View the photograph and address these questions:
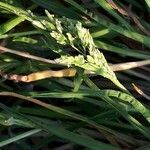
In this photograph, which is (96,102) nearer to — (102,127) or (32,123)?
(102,127)

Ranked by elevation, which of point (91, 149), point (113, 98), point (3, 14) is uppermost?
point (3, 14)

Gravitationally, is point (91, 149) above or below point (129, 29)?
below

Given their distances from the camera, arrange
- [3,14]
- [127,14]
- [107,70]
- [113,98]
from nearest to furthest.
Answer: [107,70] → [113,98] → [127,14] → [3,14]

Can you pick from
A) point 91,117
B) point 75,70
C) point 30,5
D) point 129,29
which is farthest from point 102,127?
point 30,5

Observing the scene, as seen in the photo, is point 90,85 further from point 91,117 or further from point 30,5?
point 30,5

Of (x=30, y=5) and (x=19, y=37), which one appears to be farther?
(x=30, y=5)

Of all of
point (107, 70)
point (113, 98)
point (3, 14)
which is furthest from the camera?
point (3, 14)

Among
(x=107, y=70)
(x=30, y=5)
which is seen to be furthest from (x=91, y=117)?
(x=30, y=5)
